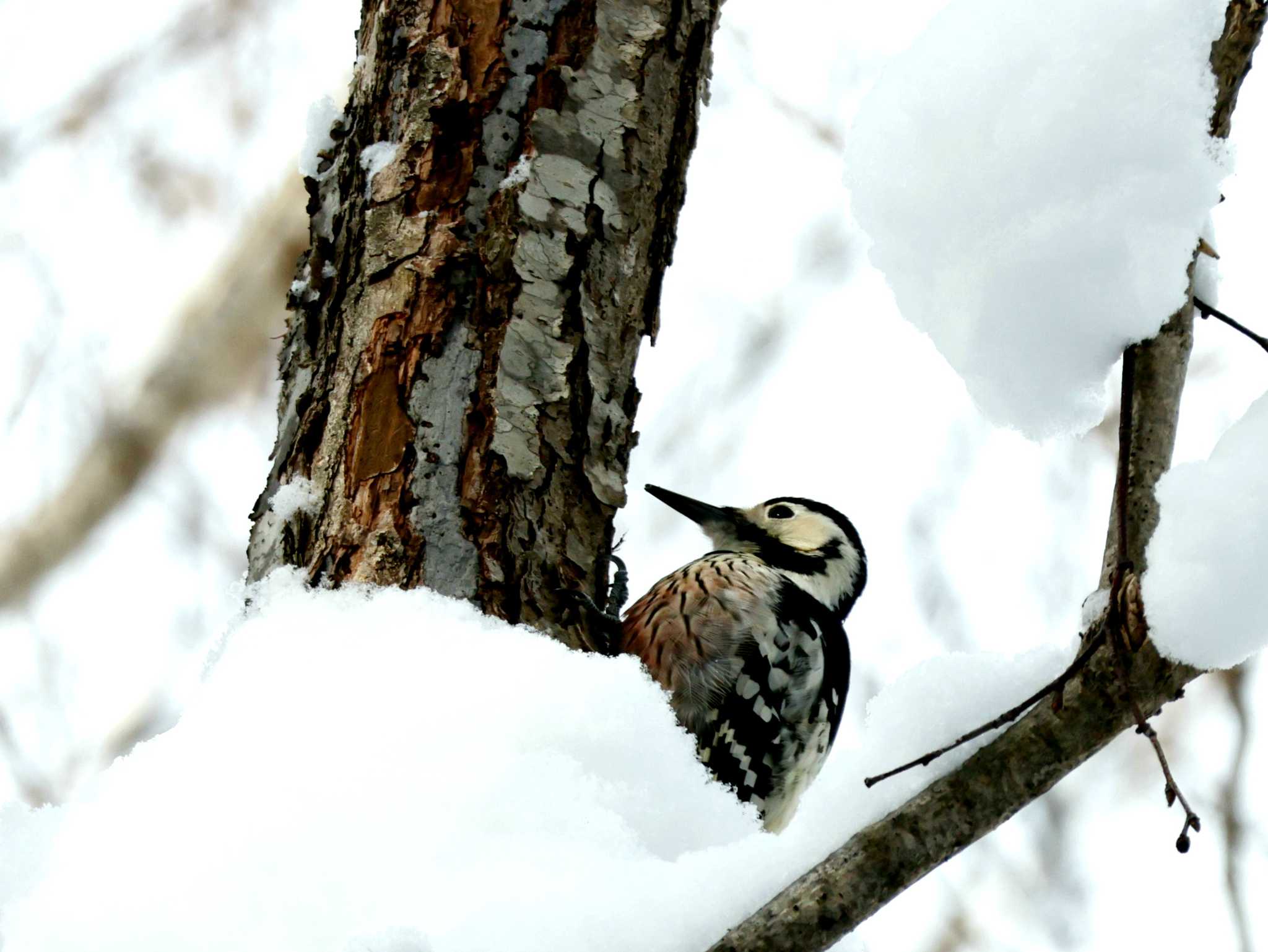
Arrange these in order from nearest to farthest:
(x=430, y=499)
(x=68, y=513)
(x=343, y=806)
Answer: (x=343, y=806) → (x=430, y=499) → (x=68, y=513)

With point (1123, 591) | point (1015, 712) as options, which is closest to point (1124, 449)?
point (1123, 591)

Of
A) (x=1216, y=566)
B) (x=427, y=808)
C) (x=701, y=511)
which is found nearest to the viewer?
(x=1216, y=566)

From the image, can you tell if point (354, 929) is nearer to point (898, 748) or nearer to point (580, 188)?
point (898, 748)

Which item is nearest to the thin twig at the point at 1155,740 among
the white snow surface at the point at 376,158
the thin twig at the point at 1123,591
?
the thin twig at the point at 1123,591

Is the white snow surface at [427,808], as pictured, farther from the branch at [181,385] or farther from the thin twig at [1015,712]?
the branch at [181,385]

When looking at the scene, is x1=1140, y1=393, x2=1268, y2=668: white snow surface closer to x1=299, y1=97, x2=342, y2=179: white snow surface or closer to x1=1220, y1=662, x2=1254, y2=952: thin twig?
x1=299, y1=97, x2=342, y2=179: white snow surface

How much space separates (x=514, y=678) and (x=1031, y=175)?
840 mm

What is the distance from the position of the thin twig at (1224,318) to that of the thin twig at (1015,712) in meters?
0.33

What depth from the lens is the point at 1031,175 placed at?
1.19 meters

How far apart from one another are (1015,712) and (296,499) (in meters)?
1.23

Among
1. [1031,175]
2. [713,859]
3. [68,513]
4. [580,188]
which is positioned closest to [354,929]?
[713,859]

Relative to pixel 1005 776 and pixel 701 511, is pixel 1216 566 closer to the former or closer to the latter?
pixel 1005 776

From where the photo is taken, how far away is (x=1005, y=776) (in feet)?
3.68

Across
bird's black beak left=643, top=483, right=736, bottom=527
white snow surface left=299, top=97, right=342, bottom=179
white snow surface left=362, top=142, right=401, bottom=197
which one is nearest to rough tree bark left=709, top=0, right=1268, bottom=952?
white snow surface left=362, top=142, right=401, bottom=197
